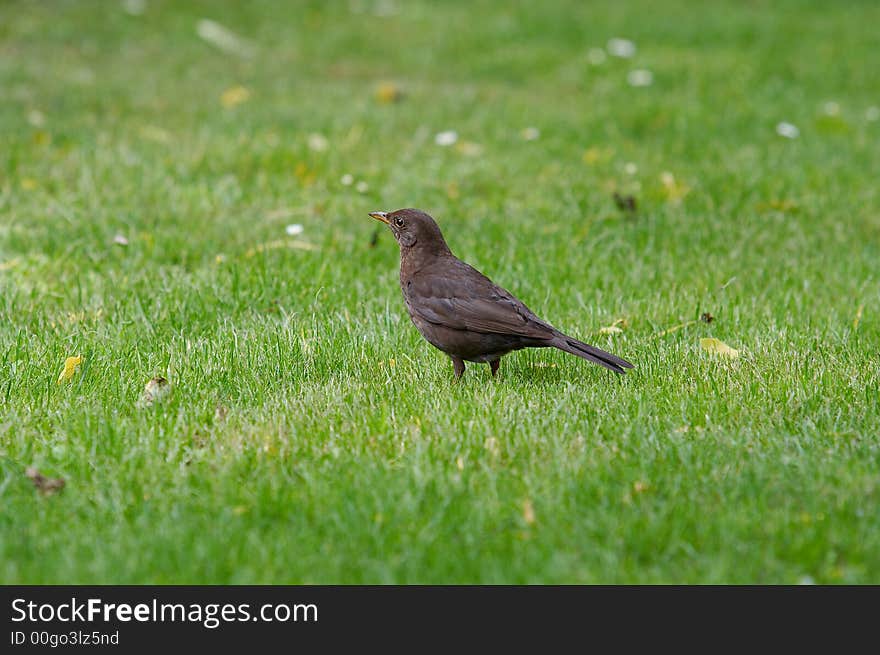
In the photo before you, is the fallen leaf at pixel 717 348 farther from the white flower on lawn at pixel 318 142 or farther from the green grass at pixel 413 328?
the white flower on lawn at pixel 318 142

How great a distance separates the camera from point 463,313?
4301 mm

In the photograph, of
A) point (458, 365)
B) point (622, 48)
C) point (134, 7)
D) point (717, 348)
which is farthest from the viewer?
point (134, 7)

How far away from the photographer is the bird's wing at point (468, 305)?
4207mm

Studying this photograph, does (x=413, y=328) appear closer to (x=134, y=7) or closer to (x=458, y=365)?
(x=458, y=365)

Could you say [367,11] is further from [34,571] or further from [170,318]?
[34,571]

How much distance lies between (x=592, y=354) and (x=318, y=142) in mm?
4241

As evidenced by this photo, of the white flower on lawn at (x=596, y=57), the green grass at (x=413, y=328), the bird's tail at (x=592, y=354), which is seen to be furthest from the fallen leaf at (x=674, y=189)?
the white flower on lawn at (x=596, y=57)

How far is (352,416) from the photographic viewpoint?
3891mm

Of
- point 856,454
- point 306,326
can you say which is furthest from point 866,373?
point 306,326

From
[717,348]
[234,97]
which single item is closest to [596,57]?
[234,97]

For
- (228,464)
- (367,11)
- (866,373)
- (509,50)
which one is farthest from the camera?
(367,11)

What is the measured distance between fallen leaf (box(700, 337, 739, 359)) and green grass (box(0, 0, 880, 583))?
0.43 ft
